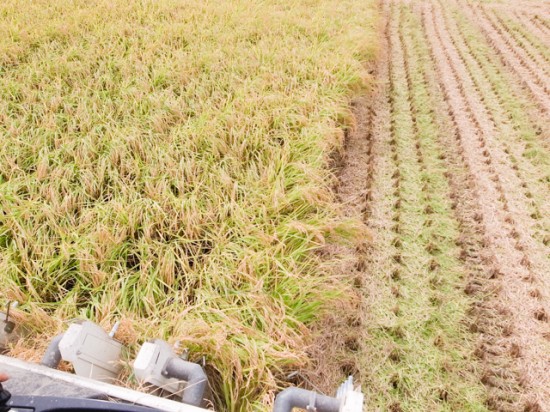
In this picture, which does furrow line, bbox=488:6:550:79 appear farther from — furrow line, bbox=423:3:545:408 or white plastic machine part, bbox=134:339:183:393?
white plastic machine part, bbox=134:339:183:393

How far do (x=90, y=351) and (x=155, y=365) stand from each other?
295mm

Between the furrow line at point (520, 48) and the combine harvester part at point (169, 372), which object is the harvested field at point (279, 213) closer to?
the combine harvester part at point (169, 372)

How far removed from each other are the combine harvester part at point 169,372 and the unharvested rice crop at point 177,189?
167 millimetres

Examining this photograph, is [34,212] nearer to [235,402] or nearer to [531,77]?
[235,402]

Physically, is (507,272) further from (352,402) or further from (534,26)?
(534,26)

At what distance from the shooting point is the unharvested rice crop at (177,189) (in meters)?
1.99

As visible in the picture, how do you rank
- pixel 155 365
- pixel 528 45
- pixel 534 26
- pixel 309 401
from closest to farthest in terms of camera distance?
pixel 309 401 → pixel 155 365 → pixel 528 45 → pixel 534 26

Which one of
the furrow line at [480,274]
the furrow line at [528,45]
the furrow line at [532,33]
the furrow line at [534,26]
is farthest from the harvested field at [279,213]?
the furrow line at [534,26]

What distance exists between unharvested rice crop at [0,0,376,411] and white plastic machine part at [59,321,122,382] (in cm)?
15

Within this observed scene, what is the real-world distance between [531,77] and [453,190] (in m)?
3.45

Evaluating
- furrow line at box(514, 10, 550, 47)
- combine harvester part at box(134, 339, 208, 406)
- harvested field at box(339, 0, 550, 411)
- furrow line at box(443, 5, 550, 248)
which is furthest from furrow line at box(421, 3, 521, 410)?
furrow line at box(514, 10, 550, 47)

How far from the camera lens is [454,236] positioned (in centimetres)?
285

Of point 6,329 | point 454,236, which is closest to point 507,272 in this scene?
point 454,236

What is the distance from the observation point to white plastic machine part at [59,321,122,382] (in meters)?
1.58
